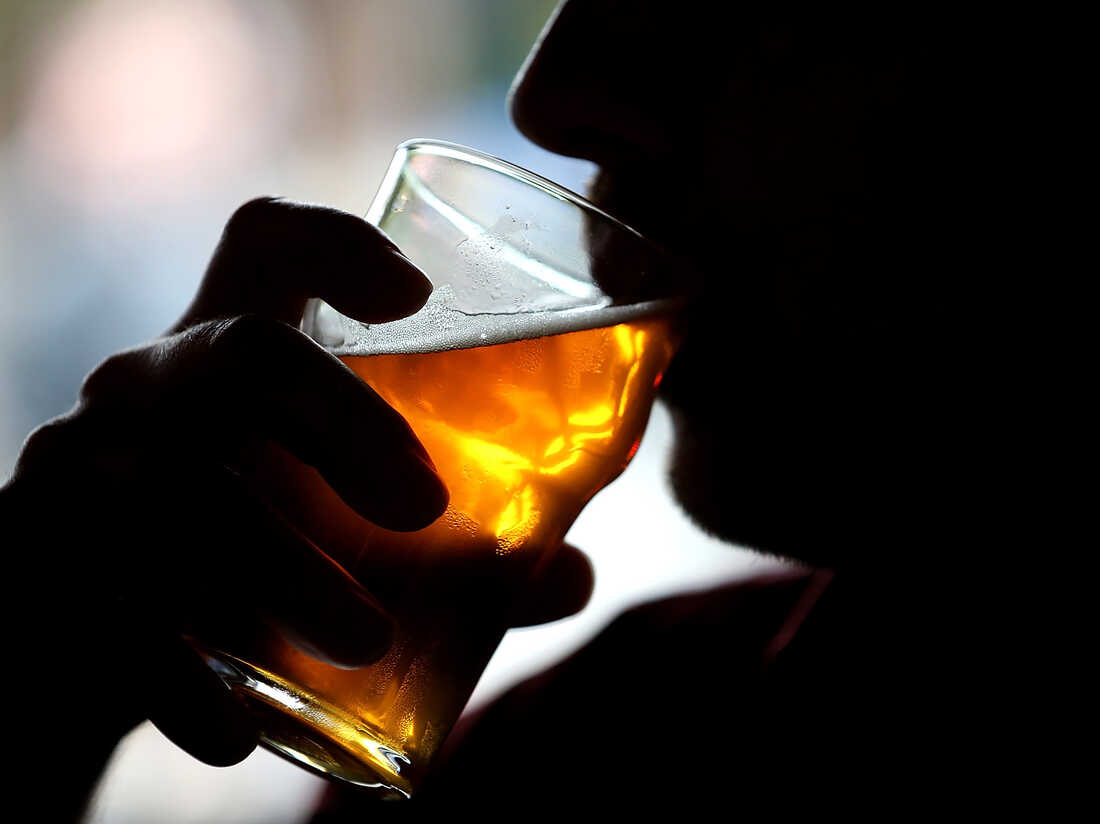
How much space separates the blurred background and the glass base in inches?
98.6

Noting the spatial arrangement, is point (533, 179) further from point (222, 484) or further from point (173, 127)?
point (173, 127)

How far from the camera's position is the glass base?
28.0 inches

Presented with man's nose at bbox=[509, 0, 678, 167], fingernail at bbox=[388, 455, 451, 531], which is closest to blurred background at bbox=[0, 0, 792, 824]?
man's nose at bbox=[509, 0, 678, 167]

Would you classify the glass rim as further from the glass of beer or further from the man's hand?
the man's hand

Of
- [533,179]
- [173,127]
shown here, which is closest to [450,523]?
[533,179]

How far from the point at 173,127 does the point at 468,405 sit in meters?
3.42

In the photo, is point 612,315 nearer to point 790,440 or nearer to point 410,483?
point 410,483

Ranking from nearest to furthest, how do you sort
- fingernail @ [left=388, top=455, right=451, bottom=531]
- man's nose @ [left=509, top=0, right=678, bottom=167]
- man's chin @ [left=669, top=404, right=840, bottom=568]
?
fingernail @ [left=388, top=455, right=451, bottom=531]
man's nose @ [left=509, top=0, right=678, bottom=167]
man's chin @ [left=669, top=404, right=840, bottom=568]

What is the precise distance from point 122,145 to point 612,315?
136 inches

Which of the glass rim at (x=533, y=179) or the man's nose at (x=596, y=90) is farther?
the man's nose at (x=596, y=90)

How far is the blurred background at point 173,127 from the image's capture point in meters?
3.34

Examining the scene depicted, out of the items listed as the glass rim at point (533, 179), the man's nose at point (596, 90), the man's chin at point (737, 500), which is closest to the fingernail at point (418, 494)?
the glass rim at point (533, 179)

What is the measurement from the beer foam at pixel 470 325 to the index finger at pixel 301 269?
18 millimetres

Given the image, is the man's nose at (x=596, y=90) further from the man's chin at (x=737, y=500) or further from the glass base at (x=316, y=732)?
the glass base at (x=316, y=732)
